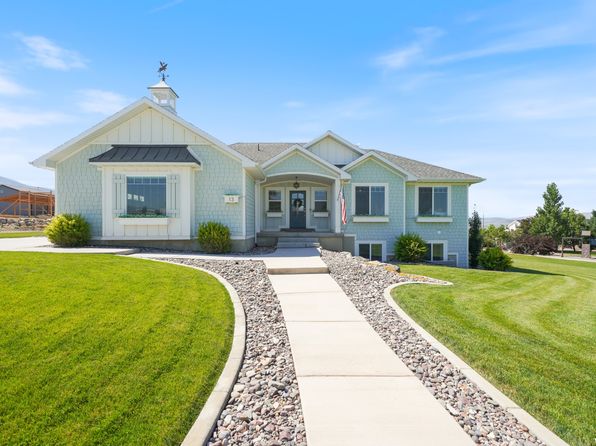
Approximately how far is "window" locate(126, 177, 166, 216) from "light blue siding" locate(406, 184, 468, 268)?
11472 mm

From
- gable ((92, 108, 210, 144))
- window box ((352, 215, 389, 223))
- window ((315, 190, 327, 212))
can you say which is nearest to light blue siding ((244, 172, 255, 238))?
gable ((92, 108, 210, 144))

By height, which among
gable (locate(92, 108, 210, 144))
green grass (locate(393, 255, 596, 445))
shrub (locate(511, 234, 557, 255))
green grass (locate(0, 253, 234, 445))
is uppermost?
gable (locate(92, 108, 210, 144))

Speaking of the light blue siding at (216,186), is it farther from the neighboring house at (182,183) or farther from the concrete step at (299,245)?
the concrete step at (299,245)

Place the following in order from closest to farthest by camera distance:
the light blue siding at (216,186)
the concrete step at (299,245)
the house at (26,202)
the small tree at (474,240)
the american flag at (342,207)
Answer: the light blue siding at (216,186), the concrete step at (299,245), the american flag at (342,207), the small tree at (474,240), the house at (26,202)

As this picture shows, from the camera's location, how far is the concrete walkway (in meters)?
2.88

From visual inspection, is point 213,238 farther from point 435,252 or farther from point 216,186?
point 435,252

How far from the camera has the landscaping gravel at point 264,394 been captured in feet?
9.55

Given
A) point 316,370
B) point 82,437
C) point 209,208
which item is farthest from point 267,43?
point 82,437

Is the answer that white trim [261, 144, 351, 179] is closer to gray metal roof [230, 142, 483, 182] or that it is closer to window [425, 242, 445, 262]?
gray metal roof [230, 142, 483, 182]

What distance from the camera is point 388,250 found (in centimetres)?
1684

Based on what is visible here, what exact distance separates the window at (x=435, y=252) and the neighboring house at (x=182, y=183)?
2014 millimetres

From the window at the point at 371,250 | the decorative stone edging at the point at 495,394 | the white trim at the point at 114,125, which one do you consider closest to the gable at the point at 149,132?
the white trim at the point at 114,125

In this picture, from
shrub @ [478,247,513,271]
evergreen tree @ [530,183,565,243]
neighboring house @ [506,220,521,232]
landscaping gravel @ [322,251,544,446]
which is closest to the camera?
landscaping gravel @ [322,251,544,446]

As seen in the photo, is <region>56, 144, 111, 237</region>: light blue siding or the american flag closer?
<region>56, 144, 111, 237</region>: light blue siding
